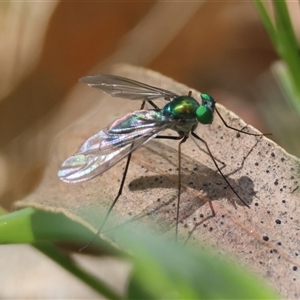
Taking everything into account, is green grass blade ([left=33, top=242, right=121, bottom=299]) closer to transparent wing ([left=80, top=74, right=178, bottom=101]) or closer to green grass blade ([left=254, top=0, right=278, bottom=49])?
transparent wing ([left=80, top=74, right=178, bottom=101])

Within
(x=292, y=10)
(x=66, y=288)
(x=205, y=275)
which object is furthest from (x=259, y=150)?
(x=292, y=10)

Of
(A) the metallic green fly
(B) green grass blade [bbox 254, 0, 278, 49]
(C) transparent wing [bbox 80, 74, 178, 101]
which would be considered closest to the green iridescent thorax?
(A) the metallic green fly

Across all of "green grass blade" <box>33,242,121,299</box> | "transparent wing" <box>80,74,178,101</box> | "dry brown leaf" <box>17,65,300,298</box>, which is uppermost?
"transparent wing" <box>80,74,178,101</box>

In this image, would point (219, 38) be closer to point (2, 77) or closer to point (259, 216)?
point (2, 77)

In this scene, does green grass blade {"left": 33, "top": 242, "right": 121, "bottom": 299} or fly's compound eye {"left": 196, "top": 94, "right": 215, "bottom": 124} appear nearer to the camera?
green grass blade {"left": 33, "top": 242, "right": 121, "bottom": 299}

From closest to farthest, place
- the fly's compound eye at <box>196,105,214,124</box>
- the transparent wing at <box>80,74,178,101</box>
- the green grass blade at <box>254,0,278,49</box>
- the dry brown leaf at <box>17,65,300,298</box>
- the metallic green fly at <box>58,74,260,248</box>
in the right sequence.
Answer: the dry brown leaf at <box>17,65,300,298</box> < the green grass blade at <box>254,0,278,49</box> < the metallic green fly at <box>58,74,260,248</box> < the fly's compound eye at <box>196,105,214,124</box> < the transparent wing at <box>80,74,178,101</box>

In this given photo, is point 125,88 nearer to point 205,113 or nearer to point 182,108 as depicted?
point 182,108
